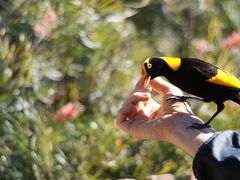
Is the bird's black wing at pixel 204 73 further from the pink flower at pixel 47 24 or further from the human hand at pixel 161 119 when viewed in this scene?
the pink flower at pixel 47 24

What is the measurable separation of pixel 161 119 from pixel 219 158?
49 cm

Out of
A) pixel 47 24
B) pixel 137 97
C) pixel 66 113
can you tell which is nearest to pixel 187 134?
pixel 137 97

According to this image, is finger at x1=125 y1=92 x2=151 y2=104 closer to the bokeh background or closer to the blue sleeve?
the blue sleeve

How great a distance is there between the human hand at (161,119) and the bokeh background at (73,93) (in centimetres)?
98

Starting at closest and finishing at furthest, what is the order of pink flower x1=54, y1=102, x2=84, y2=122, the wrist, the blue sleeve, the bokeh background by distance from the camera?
1. the blue sleeve
2. the wrist
3. pink flower x1=54, y1=102, x2=84, y2=122
4. the bokeh background

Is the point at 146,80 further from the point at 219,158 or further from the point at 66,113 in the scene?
the point at 66,113

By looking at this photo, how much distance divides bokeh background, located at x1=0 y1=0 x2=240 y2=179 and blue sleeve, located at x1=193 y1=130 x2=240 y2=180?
1.61 meters

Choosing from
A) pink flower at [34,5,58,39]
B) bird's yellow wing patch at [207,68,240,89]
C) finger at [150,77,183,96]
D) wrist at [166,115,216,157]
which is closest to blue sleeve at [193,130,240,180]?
wrist at [166,115,216,157]

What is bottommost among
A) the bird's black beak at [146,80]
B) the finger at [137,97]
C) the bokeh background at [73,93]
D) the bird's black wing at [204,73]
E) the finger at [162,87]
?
the bokeh background at [73,93]

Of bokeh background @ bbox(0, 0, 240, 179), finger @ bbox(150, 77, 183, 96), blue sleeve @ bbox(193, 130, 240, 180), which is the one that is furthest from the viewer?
bokeh background @ bbox(0, 0, 240, 179)

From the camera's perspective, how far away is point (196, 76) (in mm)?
2502

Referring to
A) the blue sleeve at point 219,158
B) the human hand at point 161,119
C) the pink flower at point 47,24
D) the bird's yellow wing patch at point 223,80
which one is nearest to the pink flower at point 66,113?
the pink flower at point 47,24

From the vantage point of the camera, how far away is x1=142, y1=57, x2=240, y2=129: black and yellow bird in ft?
8.20

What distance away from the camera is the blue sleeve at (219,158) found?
74.7 inches
